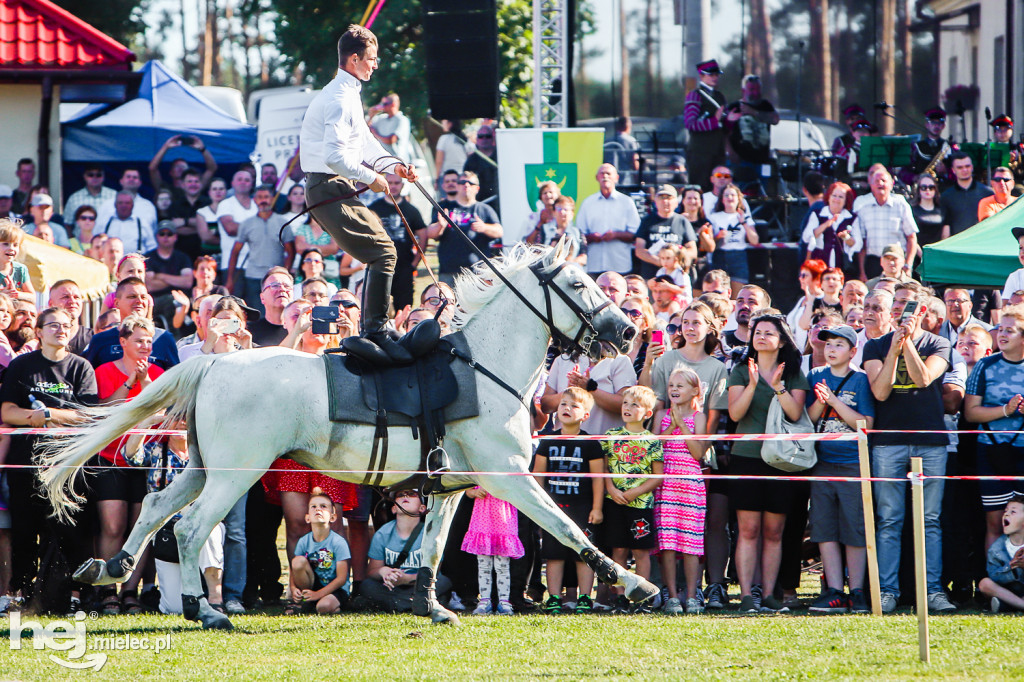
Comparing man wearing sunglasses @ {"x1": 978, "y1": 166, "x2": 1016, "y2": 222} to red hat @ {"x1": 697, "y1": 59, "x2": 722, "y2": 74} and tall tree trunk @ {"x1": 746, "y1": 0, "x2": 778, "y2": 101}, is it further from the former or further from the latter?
tall tree trunk @ {"x1": 746, "y1": 0, "x2": 778, "y2": 101}

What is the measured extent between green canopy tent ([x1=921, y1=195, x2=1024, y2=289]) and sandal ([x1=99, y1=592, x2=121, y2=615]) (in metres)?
7.86

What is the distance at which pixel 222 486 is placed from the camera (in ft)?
23.4

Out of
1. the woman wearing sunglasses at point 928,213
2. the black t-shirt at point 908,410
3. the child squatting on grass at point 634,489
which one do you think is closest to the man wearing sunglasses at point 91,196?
the child squatting on grass at point 634,489

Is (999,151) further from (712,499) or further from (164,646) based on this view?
(164,646)

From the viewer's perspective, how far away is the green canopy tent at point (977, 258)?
1167cm

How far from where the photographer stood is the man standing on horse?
24.6 feet

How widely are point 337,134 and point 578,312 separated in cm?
178

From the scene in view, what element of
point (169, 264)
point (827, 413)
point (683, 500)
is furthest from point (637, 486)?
point (169, 264)

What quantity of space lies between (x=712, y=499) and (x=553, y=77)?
938 cm

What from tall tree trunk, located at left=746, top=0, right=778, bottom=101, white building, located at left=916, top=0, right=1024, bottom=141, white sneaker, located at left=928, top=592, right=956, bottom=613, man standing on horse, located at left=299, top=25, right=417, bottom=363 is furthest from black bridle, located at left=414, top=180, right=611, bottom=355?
tall tree trunk, located at left=746, top=0, right=778, bottom=101

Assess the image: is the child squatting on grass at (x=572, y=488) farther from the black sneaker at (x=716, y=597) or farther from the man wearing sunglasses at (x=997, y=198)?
the man wearing sunglasses at (x=997, y=198)

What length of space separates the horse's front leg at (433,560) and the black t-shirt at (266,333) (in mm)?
2604

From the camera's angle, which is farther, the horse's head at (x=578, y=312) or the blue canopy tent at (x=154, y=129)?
the blue canopy tent at (x=154, y=129)

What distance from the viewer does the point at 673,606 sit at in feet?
27.5
